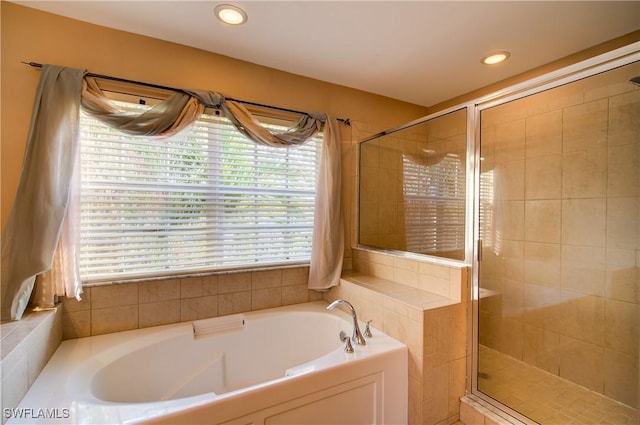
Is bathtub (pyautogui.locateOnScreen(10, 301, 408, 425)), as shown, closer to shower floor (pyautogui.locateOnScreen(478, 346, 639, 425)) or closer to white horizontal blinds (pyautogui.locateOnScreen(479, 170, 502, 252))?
shower floor (pyautogui.locateOnScreen(478, 346, 639, 425))

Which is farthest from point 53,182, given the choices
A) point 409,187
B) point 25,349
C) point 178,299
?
point 409,187

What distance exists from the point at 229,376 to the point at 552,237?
96.9 inches

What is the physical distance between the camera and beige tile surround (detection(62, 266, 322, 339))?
1.73m

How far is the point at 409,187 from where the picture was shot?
8.84 feet

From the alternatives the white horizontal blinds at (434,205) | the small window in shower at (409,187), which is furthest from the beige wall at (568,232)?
the small window in shower at (409,187)

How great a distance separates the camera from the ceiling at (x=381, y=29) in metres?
1.54

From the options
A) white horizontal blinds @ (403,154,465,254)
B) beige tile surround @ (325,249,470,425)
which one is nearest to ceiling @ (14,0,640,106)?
white horizontal blinds @ (403,154,465,254)

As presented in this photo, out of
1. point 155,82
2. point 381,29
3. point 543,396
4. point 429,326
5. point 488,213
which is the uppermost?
point 381,29

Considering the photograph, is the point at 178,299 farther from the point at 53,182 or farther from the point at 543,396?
the point at 543,396

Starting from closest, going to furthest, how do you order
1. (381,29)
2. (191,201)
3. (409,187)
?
(381,29) < (191,201) < (409,187)

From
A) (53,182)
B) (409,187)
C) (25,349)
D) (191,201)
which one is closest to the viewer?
(25,349)

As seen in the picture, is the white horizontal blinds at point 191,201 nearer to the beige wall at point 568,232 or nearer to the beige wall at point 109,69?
the beige wall at point 109,69

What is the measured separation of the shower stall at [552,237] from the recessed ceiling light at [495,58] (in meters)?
0.44

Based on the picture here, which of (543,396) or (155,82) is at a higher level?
(155,82)
